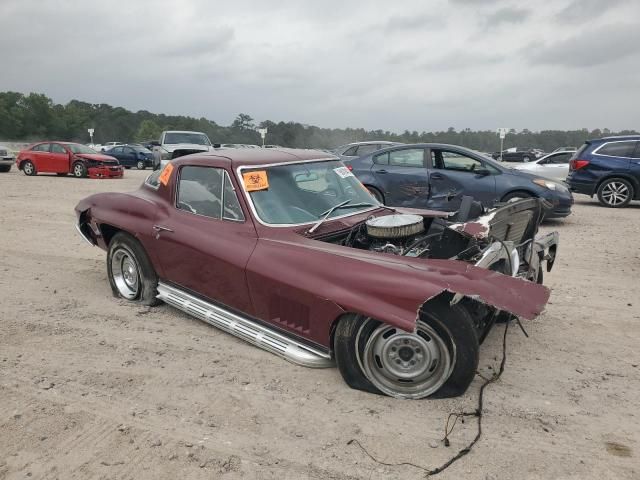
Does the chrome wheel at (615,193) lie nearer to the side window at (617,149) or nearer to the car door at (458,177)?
the side window at (617,149)

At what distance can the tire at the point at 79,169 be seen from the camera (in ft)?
61.1

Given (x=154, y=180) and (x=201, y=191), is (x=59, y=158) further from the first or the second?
(x=201, y=191)

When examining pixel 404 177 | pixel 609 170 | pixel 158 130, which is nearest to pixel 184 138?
pixel 404 177

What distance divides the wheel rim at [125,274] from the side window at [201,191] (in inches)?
35.8

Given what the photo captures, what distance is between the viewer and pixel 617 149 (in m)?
11.7

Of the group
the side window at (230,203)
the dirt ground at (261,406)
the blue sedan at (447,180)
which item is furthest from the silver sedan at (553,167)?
the side window at (230,203)

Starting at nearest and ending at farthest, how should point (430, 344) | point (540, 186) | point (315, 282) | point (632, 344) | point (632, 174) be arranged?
point (430, 344), point (315, 282), point (632, 344), point (540, 186), point (632, 174)

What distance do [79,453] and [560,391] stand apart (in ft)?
9.42

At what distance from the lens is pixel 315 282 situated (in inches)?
130

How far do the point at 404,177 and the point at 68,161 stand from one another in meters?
14.2

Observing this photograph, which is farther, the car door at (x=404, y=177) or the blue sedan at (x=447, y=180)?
the car door at (x=404, y=177)

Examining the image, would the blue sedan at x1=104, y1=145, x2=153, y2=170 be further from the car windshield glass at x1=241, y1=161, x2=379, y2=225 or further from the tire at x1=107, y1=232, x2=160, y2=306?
the car windshield glass at x1=241, y1=161, x2=379, y2=225

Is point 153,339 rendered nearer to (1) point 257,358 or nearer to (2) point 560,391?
(1) point 257,358

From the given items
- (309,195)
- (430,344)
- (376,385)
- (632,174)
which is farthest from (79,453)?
(632,174)
